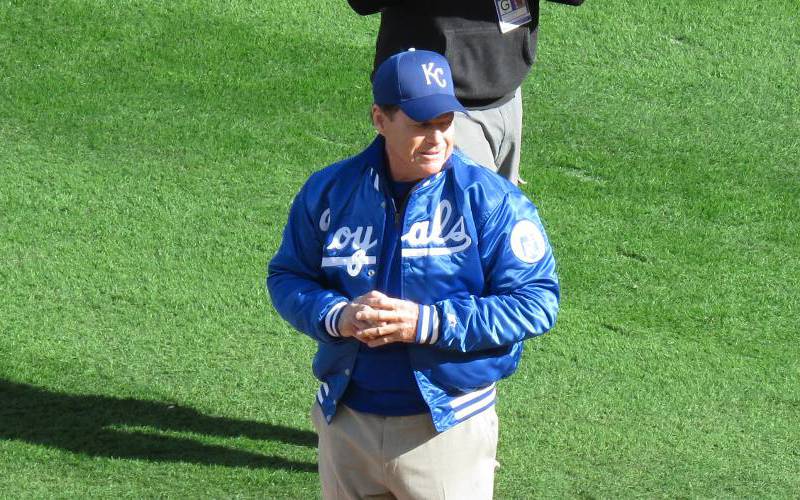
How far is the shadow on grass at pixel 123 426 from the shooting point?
4719 mm

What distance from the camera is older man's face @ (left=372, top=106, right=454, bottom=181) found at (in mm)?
2961

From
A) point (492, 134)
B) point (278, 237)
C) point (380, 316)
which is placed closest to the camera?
point (380, 316)

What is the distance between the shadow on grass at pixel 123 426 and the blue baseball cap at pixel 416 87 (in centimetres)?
207

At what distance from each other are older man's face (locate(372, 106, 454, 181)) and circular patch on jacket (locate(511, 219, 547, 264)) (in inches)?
9.2

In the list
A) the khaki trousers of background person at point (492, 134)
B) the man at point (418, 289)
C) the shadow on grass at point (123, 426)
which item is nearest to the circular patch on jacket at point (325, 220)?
the man at point (418, 289)

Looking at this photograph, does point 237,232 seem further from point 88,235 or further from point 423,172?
point 423,172

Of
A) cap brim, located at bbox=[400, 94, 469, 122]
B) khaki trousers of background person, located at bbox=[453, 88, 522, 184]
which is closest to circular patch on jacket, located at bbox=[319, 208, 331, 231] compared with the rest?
cap brim, located at bbox=[400, 94, 469, 122]

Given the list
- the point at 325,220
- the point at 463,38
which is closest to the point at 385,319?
the point at 325,220

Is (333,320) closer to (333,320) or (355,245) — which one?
(333,320)

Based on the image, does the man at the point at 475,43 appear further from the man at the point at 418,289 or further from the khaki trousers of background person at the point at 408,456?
the khaki trousers of background person at the point at 408,456

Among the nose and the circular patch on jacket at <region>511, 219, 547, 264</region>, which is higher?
the nose

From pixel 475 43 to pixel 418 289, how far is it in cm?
156

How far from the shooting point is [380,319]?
110 inches

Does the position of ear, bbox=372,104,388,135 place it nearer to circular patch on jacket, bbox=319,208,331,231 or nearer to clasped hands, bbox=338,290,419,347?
circular patch on jacket, bbox=319,208,331,231
